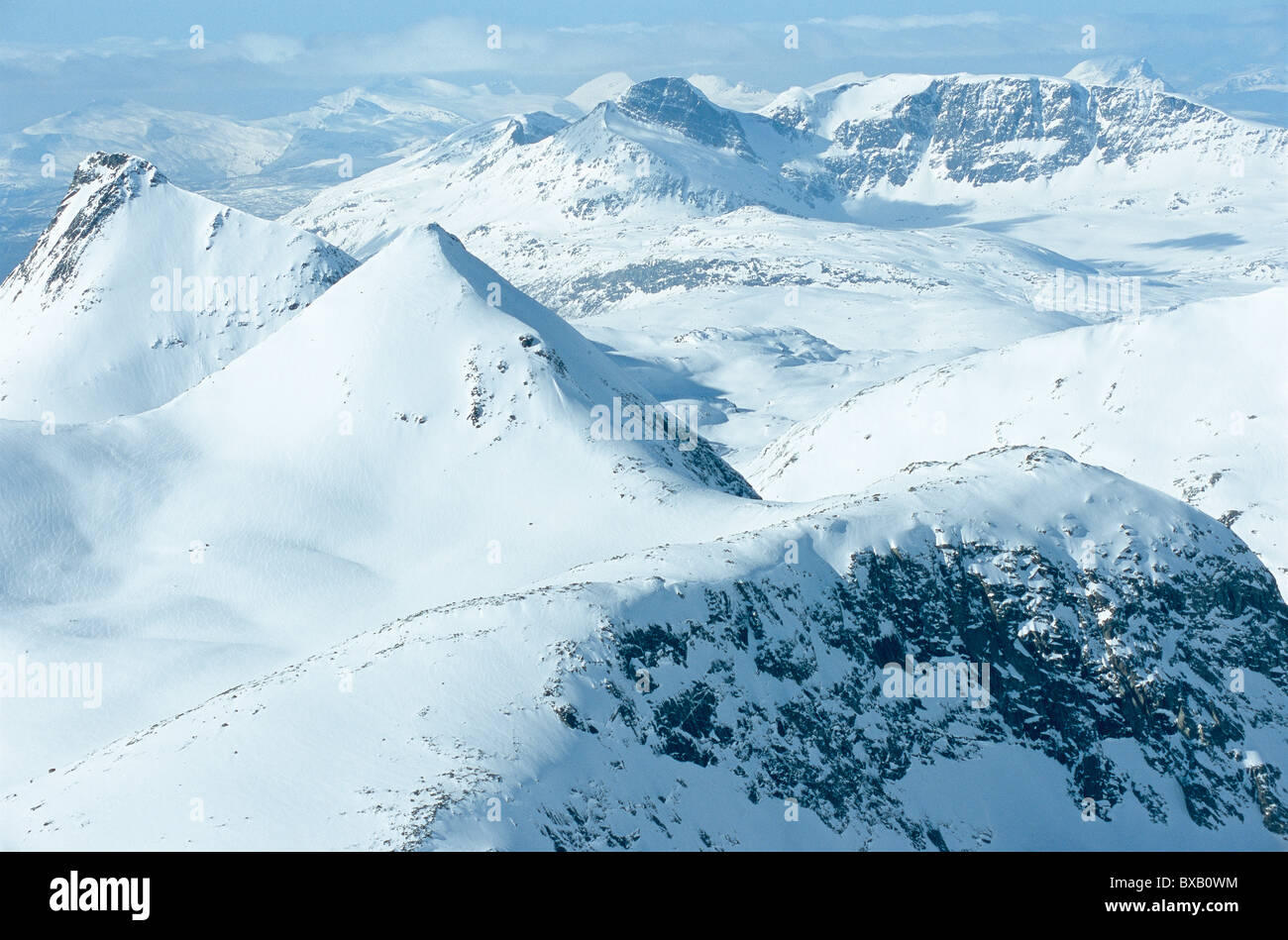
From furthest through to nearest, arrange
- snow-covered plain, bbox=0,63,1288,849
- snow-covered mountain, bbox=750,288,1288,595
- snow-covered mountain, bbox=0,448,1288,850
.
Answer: snow-covered mountain, bbox=750,288,1288,595 → snow-covered plain, bbox=0,63,1288,849 → snow-covered mountain, bbox=0,448,1288,850

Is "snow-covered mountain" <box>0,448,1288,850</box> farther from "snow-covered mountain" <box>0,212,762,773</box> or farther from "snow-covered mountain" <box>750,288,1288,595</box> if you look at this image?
"snow-covered mountain" <box>750,288,1288,595</box>

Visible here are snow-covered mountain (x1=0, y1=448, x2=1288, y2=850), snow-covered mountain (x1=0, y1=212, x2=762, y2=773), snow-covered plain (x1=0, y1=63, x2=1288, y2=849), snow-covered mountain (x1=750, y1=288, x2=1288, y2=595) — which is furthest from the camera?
snow-covered mountain (x1=750, y1=288, x2=1288, y2=595)

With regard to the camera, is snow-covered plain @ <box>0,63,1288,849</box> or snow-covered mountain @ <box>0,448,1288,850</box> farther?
snow-covered plain @ <box>0,63,1288,849</box>

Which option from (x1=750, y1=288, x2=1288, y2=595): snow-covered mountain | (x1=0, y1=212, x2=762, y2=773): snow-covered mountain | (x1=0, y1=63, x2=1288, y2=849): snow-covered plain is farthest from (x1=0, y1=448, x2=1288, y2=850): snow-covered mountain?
(x1=750, y1=288, x2=1288, y2=595): snow-covered mountain
